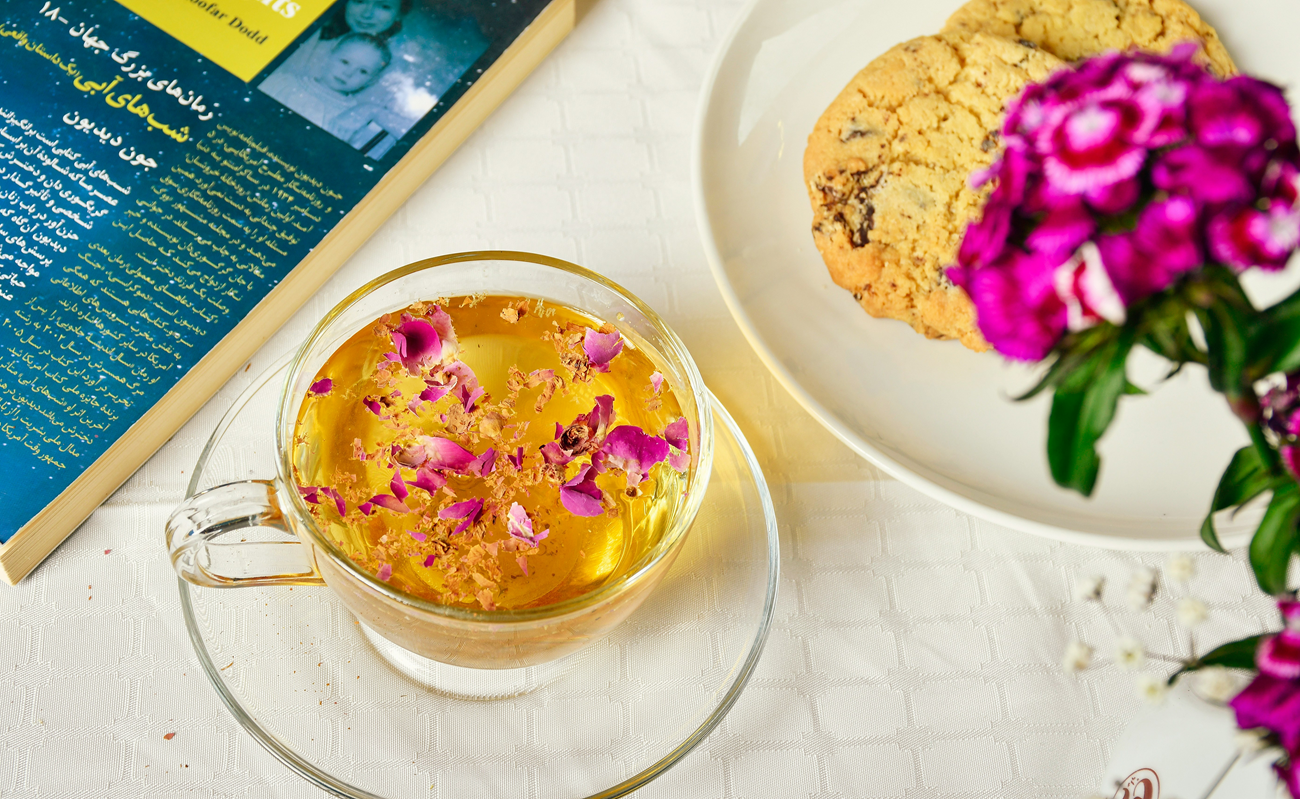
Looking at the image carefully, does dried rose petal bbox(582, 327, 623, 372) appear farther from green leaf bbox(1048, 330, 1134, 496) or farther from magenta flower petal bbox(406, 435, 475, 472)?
green leaf bbox(1048, 330, 1134, 496)

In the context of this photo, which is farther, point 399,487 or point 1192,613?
point 399,487

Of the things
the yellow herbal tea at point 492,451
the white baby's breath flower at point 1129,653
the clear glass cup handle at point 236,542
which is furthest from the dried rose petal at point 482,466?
the white baby's breath flower at point 1129,653

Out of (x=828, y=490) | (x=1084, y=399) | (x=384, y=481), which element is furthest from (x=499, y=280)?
(x=1084, y=399)

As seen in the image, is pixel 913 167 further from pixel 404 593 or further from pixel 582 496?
pixel 404 593

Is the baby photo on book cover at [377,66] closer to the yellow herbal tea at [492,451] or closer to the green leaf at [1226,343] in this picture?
the yellow herbal tea at [492,451]

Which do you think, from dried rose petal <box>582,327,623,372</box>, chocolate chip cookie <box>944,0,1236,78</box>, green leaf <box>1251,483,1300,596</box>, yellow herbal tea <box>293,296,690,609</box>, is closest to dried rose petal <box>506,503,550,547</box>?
yellow herbal tea <box>293,296,690,609</box>

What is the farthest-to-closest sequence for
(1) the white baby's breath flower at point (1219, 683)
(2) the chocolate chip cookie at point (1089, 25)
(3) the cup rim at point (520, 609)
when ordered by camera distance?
(2) the chocolate chip cookie at point (1089, 25) → (3) the cup rim at point (520, 609) → (1) the white baby's breath flower at point (1219, 683)

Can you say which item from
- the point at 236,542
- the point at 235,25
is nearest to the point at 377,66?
the point at 235,25
